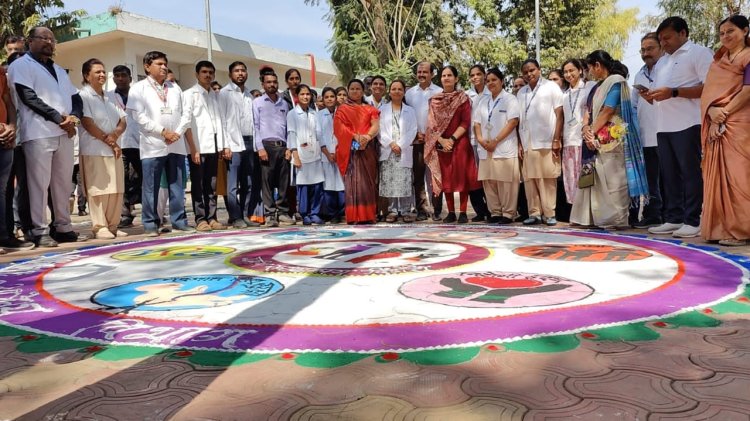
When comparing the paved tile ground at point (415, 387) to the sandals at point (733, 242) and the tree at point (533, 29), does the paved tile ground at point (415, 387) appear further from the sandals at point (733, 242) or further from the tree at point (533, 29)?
the tree at point (533, 29)

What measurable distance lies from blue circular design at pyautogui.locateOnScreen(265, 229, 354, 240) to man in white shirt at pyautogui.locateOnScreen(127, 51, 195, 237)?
4.70 ft

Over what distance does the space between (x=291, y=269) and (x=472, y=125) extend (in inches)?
148

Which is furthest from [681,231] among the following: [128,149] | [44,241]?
[128,149]

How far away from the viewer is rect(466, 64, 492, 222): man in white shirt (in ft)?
21.7

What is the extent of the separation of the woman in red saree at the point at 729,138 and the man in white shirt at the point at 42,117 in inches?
214

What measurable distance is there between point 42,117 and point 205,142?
166cm

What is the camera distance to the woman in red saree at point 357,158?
665cm

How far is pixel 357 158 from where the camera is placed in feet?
21.9

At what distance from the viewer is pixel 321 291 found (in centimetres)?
300

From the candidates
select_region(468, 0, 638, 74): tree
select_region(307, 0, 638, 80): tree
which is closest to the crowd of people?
select_region(307, 0, 638, 80): tree

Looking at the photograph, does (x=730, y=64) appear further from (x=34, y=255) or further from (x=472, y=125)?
(x=34, y=255)

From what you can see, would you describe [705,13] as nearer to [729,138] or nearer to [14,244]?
[729,138]

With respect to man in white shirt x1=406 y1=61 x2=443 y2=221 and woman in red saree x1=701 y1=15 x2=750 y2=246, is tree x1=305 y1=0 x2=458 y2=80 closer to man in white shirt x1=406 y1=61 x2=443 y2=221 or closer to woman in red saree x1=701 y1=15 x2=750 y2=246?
man in white shirt x1=406 y1=61 x2=443 y2=221

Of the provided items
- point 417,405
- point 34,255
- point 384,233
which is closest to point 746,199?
point 384,233
